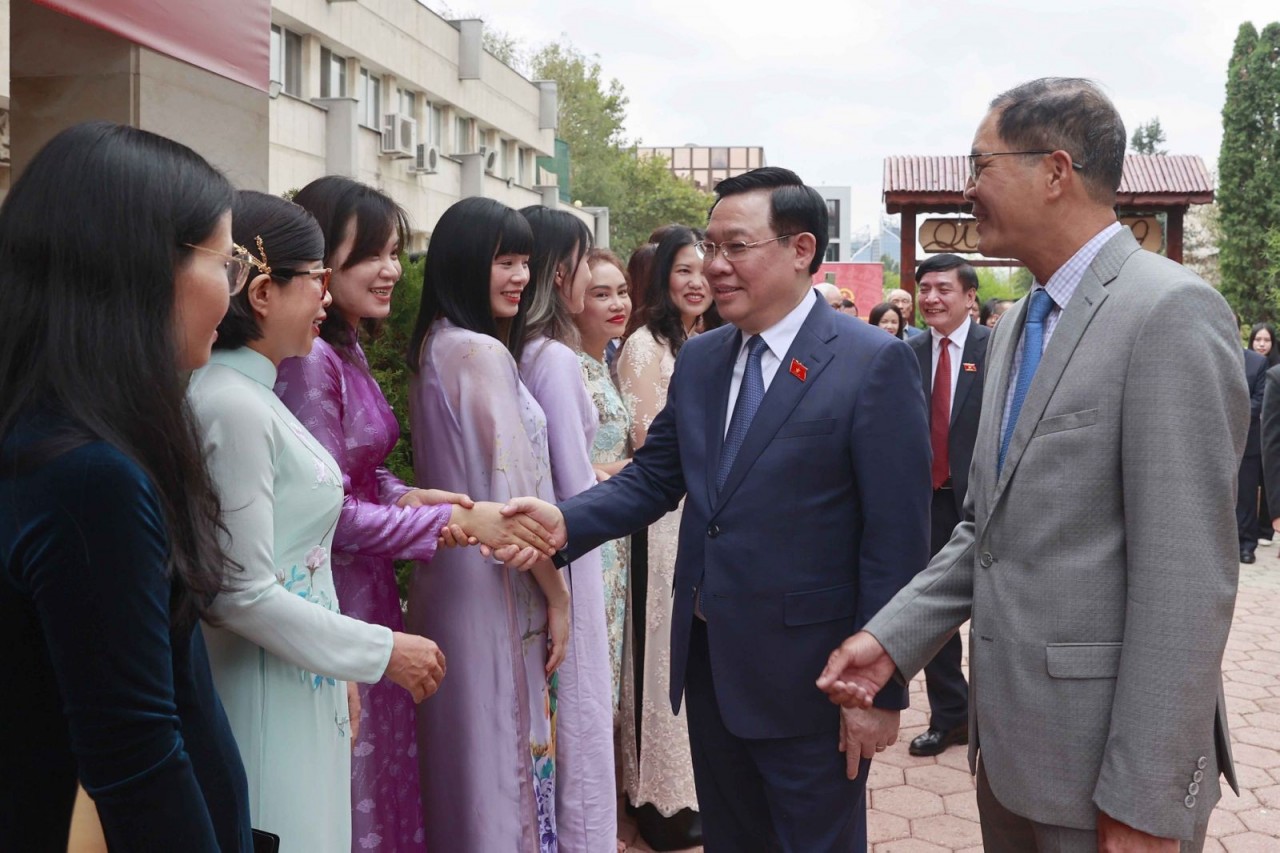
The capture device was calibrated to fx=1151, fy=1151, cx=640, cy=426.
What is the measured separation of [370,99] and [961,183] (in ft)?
54.5

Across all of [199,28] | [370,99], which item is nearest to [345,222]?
[199,28]

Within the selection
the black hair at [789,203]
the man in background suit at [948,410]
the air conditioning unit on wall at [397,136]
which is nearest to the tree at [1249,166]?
the air conditioning unit on wall at [397,136]

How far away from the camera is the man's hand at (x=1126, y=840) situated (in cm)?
174

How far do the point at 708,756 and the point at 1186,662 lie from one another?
4.03ft

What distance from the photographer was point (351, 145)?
21828 millimetres

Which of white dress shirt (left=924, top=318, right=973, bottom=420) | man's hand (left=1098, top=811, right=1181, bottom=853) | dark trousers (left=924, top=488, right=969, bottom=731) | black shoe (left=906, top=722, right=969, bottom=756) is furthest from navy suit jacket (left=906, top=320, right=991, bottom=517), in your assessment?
man's hand (left=1098, top=811, right=1181, bottom=853)

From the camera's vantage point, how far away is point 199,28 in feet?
15.0

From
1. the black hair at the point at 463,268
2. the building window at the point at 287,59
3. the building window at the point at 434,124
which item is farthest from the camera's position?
the building window at the point at 434,124

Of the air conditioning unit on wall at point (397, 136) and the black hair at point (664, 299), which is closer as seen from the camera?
the black hair at point (664, 299)

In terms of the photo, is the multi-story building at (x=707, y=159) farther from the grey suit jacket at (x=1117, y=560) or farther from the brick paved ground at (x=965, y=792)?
the grey suit jacket at (x=1117, y=560)

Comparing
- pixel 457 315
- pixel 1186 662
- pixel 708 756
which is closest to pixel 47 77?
pixel 457 315

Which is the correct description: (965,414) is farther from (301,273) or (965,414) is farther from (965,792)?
(301,273)

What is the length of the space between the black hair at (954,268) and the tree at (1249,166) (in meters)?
22.3

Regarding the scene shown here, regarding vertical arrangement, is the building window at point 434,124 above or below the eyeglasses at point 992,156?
above
